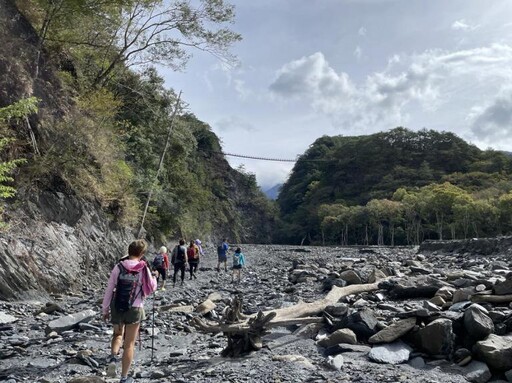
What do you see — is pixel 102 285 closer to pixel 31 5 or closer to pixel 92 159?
pixel 92 159

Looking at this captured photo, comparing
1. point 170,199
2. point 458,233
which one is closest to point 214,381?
point 170,199

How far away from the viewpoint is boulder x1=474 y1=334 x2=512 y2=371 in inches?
258

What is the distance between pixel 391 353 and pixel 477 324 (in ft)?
Result: 4.97

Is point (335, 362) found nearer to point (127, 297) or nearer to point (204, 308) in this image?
point (127, 297)

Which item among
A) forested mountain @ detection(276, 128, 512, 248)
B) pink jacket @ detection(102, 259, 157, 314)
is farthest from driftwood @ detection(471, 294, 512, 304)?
forested mountain @ detection(276, 128, 512, 248)

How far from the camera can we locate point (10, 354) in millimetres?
7184

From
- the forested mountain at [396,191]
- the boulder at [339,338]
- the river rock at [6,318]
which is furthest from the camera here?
the forested mountain at [396,191]

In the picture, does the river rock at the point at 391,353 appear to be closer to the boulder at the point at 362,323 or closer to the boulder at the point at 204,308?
the boulder at the point at 362,323

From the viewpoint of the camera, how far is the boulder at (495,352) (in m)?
6.54

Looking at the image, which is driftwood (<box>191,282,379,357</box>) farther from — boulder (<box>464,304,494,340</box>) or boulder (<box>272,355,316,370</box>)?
boulder (<box>464,304,494,340</box>)

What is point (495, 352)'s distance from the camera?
21.7 ft

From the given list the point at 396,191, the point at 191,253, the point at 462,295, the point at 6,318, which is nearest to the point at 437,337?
the point at 462,295

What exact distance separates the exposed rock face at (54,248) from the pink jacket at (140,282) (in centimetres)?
688

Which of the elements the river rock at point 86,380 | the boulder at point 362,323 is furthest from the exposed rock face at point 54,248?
the boulder at point 362,323
